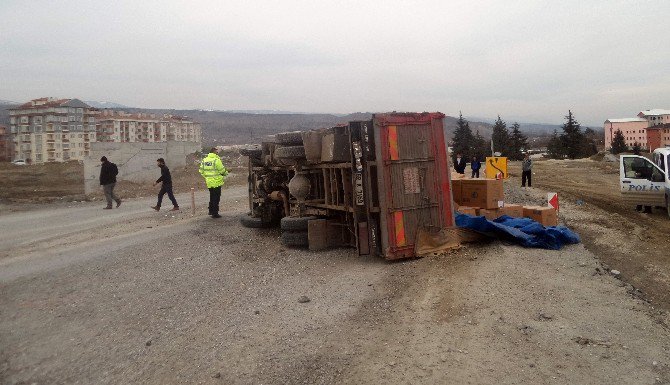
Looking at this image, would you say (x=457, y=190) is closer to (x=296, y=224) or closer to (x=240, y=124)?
(x=296, y=224)

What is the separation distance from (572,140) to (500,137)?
854cm

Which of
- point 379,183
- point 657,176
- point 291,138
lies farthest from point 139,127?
point 379,183

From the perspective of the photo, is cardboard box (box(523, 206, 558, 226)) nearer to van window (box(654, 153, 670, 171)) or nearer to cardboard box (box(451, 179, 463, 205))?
cardboard box (box(451, 179, 463, 205))

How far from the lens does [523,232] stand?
29.1 ft

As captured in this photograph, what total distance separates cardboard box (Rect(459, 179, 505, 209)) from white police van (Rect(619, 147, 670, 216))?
23.6 feet

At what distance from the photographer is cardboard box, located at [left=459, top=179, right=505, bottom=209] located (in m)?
10.1

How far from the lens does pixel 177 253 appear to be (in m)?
9.41

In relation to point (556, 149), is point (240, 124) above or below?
above

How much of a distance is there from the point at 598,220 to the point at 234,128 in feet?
520

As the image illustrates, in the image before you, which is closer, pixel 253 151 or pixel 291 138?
pixel 291 138

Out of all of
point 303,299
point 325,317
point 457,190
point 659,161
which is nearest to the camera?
point 325,317

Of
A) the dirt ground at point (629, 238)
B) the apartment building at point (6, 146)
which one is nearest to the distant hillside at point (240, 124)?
the apartment building at point (6, 146)

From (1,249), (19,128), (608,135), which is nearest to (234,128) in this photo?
(19,128)

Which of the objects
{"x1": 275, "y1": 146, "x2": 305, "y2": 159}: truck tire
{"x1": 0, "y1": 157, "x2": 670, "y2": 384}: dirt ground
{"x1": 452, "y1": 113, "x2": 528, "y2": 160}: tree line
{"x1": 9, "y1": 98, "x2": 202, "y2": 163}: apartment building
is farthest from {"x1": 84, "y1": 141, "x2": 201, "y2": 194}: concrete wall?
{"x1": 9, "y1": 98, "x2": 202, "y2": 163}: apartment building
